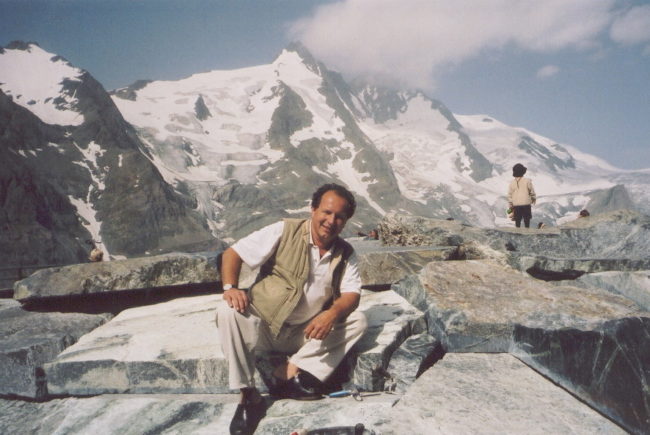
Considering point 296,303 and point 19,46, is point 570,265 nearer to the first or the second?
point 296,303

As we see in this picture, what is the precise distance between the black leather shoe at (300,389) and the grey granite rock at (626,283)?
464 cm

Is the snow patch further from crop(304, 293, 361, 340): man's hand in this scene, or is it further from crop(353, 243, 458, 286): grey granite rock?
crop(304, 293, 361, 340): man's hand

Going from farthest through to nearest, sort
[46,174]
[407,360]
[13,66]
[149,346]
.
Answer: [13,66] < [46,174] < [149,346] < [407,360]

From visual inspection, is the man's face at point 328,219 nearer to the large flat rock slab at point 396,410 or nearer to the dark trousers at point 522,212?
the large flat rock slab at point 396,410

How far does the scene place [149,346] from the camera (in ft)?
14.1

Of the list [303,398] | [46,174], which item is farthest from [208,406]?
[46,174]

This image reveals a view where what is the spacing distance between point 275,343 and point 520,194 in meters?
9.51

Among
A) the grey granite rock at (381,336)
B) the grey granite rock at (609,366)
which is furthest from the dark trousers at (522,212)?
the grey granite rock at (609,366)

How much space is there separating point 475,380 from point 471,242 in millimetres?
3890

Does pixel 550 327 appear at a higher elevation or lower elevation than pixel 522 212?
lower

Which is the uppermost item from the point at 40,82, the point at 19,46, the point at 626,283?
the point at 19,46

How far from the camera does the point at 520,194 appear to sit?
437 inches

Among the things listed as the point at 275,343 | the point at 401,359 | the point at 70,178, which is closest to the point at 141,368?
the point at 275,343

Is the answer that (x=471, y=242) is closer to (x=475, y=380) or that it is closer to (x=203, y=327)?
(x=475, y=380)
